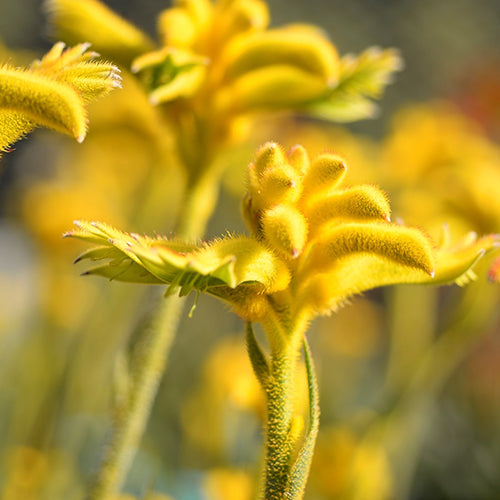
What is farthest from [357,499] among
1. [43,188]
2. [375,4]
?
[375,4]

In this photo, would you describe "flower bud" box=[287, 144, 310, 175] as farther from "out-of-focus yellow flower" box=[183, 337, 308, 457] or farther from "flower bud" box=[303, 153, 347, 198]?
"out-of-focus yellow flower" box=[183, 337, 308, 457]

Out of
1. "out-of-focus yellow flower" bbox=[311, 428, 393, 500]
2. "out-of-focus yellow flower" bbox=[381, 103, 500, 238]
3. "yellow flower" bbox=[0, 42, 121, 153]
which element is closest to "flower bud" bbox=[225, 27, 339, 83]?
"yellow flower" bbox=[0, 42, 121, 153]

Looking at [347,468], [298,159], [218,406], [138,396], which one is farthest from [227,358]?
[298,159]

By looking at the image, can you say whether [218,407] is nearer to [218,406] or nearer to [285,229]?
[218,406]

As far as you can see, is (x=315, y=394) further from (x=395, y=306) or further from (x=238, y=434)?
(x=395, y=306)

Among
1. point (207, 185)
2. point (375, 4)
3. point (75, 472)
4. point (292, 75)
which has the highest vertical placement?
point (375, 4)

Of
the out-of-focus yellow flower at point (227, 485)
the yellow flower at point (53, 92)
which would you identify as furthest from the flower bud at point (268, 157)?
the out-of-focus yellow flower at point (227, 485)
